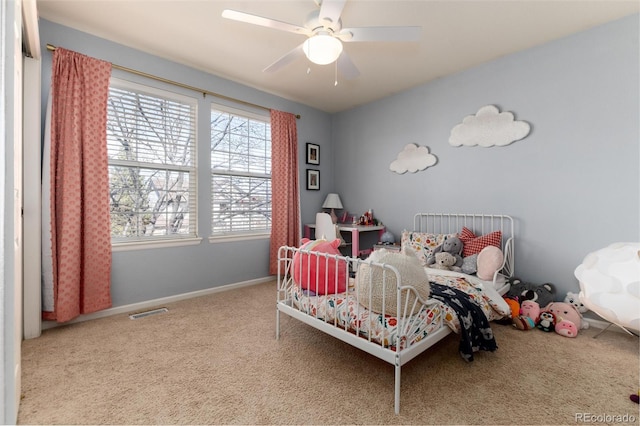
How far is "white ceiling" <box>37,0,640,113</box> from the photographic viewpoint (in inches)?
88.6

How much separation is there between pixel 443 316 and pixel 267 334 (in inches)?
52.8

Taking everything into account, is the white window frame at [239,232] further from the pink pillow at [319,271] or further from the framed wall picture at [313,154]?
the pink pillow at [319,271]

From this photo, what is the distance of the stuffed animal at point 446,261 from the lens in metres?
2.82

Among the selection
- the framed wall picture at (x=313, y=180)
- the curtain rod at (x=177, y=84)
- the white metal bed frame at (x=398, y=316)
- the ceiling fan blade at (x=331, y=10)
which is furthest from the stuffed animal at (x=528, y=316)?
the curtain rod at (x=177, y=84)

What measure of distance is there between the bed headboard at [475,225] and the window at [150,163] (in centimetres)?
272

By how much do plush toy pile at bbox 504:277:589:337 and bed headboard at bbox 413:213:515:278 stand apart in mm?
229

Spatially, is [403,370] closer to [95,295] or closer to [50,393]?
[50,393]

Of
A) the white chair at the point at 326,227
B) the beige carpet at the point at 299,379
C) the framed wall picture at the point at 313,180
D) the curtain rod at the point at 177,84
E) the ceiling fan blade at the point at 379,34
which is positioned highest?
the curtain rod at the point at 177,84

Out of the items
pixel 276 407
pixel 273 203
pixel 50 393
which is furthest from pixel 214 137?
pixel 276 407

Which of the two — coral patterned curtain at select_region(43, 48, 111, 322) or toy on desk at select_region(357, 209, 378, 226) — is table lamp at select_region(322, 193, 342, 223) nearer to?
toy on desk at select_region(357, 209, 378, 226)

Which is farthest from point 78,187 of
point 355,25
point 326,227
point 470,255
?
point 470,255

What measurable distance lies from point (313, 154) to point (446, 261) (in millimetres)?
2515

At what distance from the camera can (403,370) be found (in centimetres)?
187

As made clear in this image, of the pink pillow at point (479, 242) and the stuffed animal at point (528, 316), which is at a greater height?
the pink pillow at point (479, 242)
